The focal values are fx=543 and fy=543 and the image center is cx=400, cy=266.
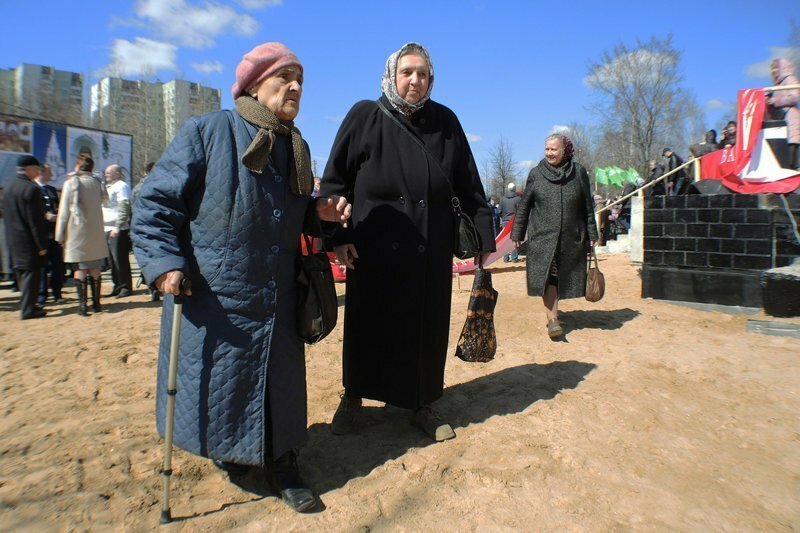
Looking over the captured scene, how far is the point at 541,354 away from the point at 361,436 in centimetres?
228

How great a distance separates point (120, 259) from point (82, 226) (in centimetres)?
149

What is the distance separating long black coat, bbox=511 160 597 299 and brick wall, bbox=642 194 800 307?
2.01 m

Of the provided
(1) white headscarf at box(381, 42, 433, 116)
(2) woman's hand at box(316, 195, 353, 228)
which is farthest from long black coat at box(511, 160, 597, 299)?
(2) woman's hand at box(316, 195, 353, 228)

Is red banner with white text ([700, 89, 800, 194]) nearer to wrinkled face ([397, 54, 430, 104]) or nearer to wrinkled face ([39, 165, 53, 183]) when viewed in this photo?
wrinkled face ([397, 54, 430, 104])

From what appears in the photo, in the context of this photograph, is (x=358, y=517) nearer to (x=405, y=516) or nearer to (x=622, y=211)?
(x=405, y=516)

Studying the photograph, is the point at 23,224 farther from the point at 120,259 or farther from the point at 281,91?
the point at 281,91

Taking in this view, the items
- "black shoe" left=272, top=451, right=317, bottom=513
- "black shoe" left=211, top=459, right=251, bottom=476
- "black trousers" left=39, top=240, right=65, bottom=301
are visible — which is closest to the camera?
"black shoe" left=272, top=451, right=317, bottom=513

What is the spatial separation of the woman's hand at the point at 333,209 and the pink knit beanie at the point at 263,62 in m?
0.62

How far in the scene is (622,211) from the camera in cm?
1909

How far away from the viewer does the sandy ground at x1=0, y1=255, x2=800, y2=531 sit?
7.72ft

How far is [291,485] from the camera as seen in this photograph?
2438 mm

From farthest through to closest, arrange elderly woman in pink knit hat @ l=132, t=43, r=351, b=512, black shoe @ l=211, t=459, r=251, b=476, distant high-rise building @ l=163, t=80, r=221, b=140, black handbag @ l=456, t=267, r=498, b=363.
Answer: distant high-rise building @ l=163, t=80, r=221, b=140 < black handbag @ l=456, t=267, r=498, b=363 < black shoe @ l=211, t=459, r=251, b=476 < elderly woman in pink knit hat @ l=132, t=43, r=351, b=512

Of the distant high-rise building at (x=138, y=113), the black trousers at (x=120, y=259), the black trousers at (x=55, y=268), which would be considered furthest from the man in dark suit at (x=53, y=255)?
the distant high-rise building at (x=138, y=113)

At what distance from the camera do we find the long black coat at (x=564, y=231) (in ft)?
17.7
